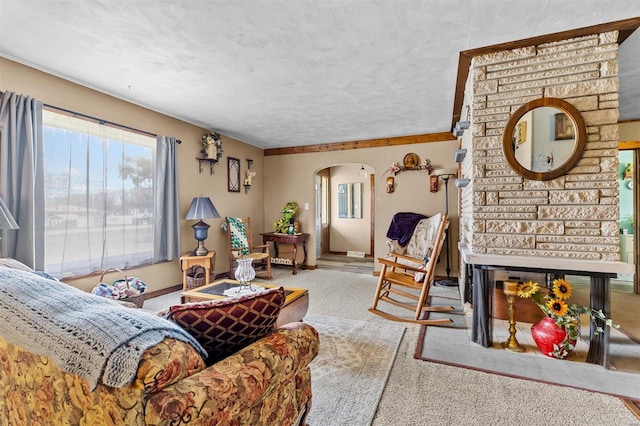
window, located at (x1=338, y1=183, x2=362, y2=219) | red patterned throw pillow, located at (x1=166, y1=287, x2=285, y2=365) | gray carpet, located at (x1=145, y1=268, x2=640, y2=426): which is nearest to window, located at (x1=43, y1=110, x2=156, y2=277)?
red patterned throw pillow, located at (x1=166, y1=287, x2=285, y2=365)

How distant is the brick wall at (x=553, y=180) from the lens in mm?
2021

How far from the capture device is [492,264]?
2.23 meters

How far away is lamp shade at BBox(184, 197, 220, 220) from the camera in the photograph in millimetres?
3812

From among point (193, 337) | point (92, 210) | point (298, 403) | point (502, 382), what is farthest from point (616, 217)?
point (92, 210)

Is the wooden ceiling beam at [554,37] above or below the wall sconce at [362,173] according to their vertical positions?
above

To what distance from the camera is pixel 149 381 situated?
746mm

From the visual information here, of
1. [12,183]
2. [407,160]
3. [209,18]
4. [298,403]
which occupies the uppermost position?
[209,18]

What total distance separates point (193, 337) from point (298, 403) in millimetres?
648

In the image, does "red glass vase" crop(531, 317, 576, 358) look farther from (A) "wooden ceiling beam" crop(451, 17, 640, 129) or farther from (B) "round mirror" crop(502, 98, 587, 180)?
(A) "wooden ceiling beam" crop(451, 17, 640, 129)

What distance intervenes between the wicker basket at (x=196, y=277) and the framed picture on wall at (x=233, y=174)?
1462 mm

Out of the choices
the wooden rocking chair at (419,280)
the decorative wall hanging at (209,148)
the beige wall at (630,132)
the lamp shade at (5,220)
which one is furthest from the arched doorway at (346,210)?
the lamp shade at (5,220)

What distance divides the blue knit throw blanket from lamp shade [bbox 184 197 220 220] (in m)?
2.75

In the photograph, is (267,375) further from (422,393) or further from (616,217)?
(616,217)

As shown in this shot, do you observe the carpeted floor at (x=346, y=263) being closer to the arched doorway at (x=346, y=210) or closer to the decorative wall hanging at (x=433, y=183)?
the arched doorway at (x=346, y=210)
